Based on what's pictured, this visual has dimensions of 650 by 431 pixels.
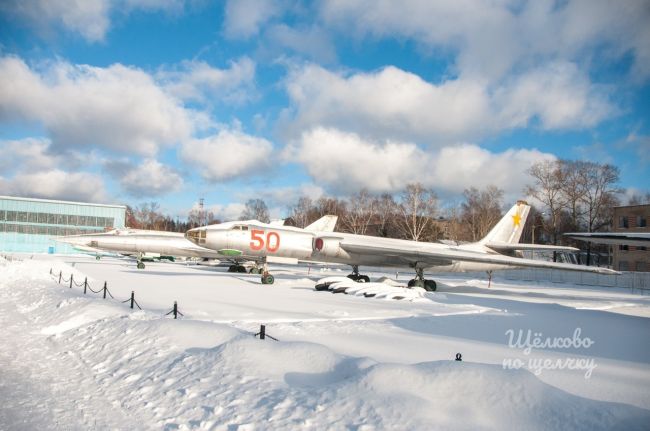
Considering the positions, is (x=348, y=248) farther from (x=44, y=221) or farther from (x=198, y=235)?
(x=44, y=221)

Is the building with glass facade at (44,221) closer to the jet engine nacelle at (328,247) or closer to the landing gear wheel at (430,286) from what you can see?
the jet engine nacelle at (328,247)

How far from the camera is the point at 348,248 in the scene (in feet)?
72.0

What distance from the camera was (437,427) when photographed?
164 inches

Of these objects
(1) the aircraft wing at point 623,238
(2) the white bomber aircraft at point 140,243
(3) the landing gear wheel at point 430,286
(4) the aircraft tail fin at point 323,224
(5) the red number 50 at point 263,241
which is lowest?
(3) the landing gear wheel at point 430,286

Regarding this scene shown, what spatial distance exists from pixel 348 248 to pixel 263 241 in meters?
4.48

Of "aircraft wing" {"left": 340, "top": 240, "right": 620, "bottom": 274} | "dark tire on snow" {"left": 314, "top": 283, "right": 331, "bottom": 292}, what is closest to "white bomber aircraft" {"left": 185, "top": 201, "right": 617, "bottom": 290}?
"aircraft wing" {"left": 340, "top": 240, "right": 620, "bottom": 274}

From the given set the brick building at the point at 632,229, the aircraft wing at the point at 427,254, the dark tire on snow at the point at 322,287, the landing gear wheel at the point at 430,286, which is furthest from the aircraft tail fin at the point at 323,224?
the brick building at the point at 632,229

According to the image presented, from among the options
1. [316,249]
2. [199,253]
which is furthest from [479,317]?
[199,253]

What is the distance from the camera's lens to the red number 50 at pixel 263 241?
70.0 feet

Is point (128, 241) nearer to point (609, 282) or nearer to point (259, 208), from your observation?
point (609, 282)

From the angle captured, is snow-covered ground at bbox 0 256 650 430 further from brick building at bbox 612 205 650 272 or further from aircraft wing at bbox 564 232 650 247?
brick building at bbox 612 205 650 272

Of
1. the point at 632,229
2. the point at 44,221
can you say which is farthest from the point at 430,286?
the point at 44,221

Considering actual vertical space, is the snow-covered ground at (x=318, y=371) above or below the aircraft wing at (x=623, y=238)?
below

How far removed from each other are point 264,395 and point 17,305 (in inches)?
466
